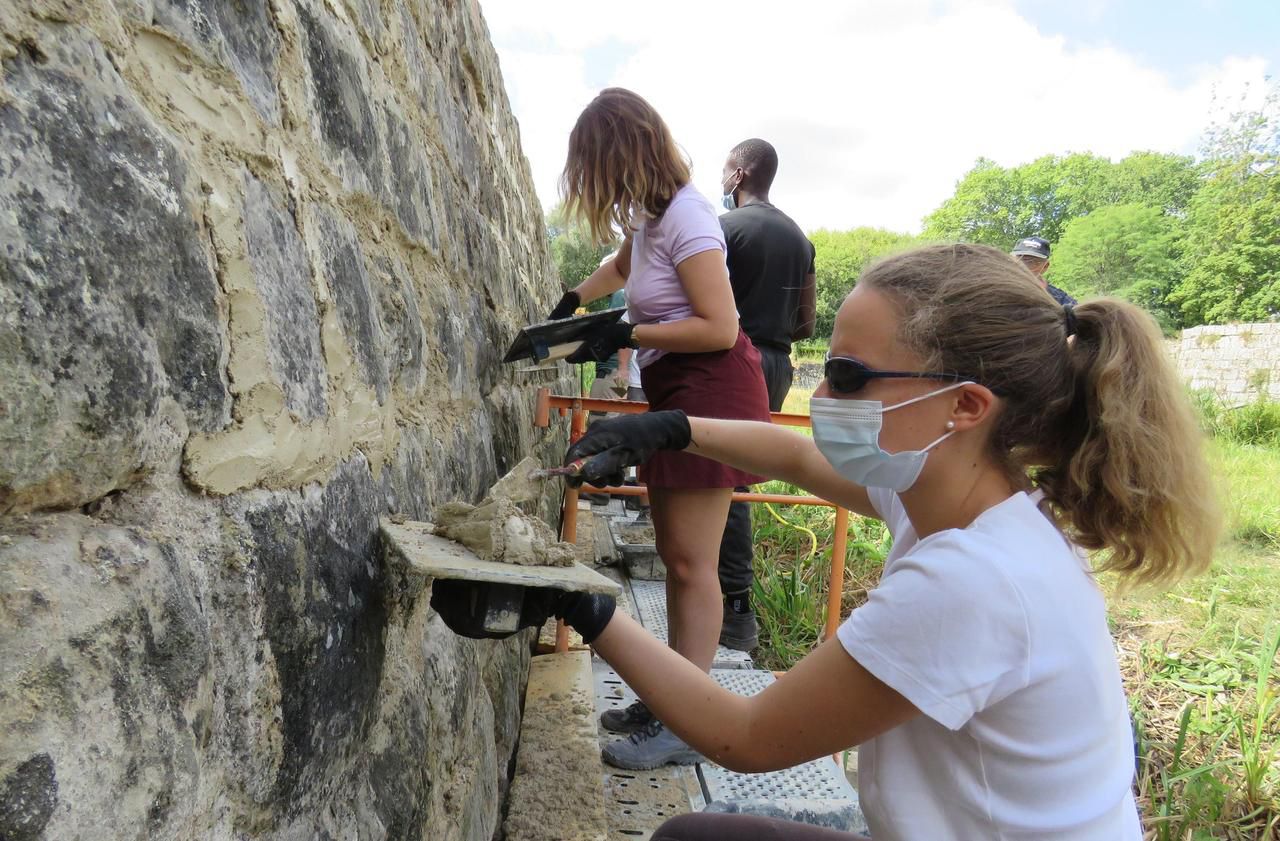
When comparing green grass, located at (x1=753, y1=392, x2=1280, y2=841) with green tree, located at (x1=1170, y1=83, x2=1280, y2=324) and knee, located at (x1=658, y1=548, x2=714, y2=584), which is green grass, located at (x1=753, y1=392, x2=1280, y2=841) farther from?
green tree, located at (x1=1170, y1=83, x2=1280, y2=324)

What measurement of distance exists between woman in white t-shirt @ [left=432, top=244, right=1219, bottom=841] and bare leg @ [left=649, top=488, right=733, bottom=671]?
75cm

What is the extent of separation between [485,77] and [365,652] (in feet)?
8.53

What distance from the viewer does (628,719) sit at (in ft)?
7.95

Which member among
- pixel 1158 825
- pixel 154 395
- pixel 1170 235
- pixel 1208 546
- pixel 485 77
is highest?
pixel 1170 235

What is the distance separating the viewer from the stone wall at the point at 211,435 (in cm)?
55

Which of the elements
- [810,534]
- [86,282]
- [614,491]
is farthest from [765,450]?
[810,534]

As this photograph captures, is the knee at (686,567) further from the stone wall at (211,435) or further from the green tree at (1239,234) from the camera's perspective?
the green tree at (1239,234)

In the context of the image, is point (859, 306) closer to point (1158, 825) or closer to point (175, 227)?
point (175, 227)

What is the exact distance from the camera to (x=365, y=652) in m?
1.06

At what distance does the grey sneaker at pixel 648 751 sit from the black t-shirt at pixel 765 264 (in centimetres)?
163

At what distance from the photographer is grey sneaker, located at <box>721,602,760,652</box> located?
10.8ft

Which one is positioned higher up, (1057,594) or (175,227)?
(175,227)

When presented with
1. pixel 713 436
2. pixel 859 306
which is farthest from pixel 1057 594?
pixel 713 436

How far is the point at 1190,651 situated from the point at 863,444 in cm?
371
